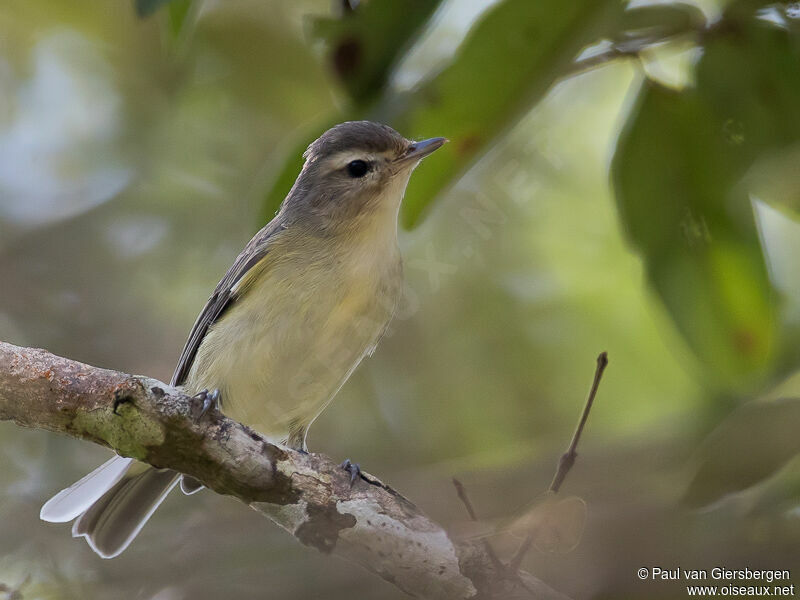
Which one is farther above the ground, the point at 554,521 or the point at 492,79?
the point at 492,79

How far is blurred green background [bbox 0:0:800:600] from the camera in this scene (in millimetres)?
2967

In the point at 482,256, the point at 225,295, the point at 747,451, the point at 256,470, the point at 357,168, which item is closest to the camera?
the point at 747,451

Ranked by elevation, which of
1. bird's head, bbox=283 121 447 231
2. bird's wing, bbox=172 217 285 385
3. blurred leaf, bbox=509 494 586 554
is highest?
bird's head, bbox=283 121 447 231

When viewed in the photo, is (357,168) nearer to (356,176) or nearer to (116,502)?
(356,176)

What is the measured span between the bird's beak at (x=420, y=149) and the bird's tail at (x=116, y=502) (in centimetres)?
162

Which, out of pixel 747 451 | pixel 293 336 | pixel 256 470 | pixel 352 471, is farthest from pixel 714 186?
pixel 256 470

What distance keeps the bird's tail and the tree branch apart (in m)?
1.24

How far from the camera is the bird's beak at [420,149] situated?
11.3ft

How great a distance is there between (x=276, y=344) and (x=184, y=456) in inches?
41.3

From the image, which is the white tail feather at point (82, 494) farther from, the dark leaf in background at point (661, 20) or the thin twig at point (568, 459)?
the dark leaf in background at point (661, 20)

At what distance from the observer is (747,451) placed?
2.53 meters

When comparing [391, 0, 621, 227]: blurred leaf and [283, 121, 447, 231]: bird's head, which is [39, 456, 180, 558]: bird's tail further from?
[391, 0, 621, 227]: blurred leaf

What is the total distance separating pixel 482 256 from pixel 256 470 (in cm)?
337

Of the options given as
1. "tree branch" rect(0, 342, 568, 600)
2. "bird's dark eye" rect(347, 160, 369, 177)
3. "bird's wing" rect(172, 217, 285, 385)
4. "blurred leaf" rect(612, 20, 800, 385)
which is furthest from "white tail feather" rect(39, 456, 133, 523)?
"blurred leaf" rect(612, 20, 800, 385)
